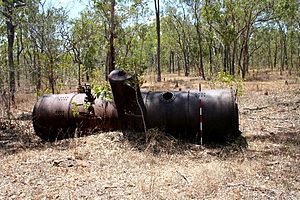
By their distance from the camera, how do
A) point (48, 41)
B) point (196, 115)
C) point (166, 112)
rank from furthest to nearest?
1. point (48, 41)
2. point (166, 112)
3. point (196, 115)

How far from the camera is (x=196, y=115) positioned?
7355 mm

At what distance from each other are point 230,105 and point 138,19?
23.0m

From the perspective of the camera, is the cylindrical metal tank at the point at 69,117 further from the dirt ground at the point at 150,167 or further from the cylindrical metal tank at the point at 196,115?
the cylindrical metal tank at the point at 196,115

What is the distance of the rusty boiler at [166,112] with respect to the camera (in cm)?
732

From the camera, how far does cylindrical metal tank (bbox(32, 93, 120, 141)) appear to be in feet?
26.2

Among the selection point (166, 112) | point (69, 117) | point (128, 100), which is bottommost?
point (69, 117)

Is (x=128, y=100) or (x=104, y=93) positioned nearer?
(x=128, y=100)

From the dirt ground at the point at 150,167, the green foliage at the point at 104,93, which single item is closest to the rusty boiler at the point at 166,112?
the green foliage at the point at 104,93

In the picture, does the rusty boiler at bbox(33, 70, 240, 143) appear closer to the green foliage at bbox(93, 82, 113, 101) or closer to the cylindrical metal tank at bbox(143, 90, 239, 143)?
the cylindrical metal tank at bbox(143, 90, 239, 143)

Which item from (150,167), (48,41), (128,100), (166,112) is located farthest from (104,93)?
(48,41)

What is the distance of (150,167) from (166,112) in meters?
1.74

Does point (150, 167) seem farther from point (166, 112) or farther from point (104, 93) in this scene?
point (104, 93)

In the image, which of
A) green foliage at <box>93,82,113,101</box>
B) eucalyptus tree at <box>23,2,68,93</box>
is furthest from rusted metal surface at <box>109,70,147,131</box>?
eucalyptus tree at <box>23,2,68,93</box>

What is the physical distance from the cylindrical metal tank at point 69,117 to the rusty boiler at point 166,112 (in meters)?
0.02
